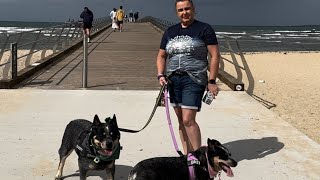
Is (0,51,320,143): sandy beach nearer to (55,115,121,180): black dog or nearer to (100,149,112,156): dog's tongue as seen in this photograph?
(55,115,121,180): black dog

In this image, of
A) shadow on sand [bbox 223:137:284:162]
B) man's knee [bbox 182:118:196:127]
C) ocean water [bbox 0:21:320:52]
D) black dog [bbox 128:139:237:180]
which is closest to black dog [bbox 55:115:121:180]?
black dog [bbox 128:139:237:180]

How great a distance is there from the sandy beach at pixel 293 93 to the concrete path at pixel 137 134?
45.6 inches

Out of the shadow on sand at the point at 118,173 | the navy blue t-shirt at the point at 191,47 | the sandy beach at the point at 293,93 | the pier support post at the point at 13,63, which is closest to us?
the navy blue t-shirt at the point at 191,47

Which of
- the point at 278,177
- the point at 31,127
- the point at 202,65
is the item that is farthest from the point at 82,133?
the point at 31,127

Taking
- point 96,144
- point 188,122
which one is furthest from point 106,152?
point 188,122

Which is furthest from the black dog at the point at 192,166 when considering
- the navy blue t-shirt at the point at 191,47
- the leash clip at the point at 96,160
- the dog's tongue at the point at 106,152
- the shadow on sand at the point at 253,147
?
the shadow on sand at the point at 253,147

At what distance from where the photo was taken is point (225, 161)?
11.1 feet

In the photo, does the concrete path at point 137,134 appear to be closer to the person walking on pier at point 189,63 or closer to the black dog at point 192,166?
the person walking on pier at point 189,63

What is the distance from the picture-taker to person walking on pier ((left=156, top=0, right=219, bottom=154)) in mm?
4230

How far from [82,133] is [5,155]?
166 cm

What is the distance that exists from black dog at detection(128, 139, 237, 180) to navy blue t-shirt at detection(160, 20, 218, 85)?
1044 mm

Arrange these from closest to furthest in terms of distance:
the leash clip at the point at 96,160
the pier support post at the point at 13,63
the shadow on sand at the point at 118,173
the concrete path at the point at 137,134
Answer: the leash clip at the point at 96,160
the shadow on sand at the point at 118,173
the concrete path at the point at 137,134
the pier support post at the point at 13,63

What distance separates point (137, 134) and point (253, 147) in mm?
1615

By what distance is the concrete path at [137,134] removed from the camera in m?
4.80
